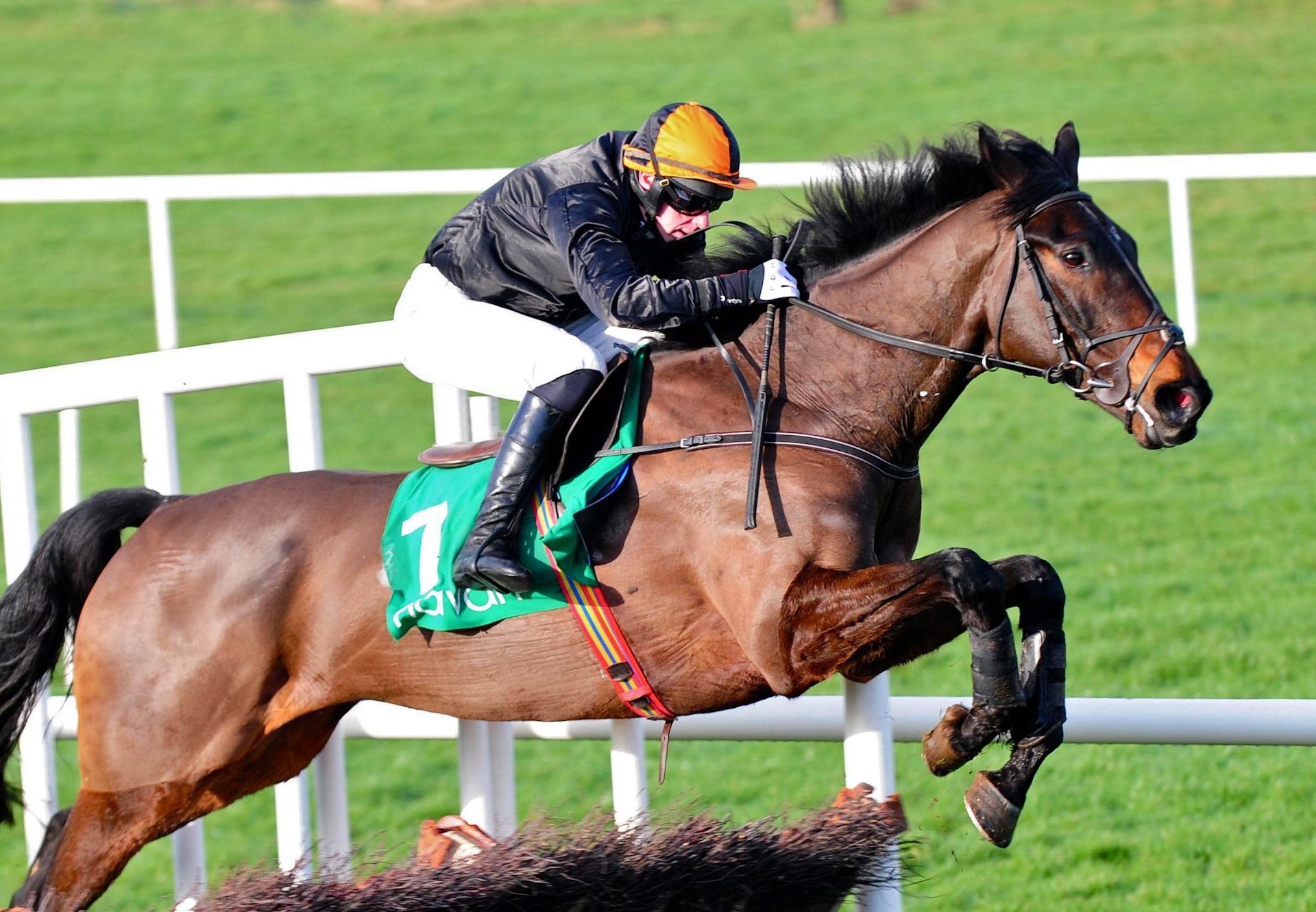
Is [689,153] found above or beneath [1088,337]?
above

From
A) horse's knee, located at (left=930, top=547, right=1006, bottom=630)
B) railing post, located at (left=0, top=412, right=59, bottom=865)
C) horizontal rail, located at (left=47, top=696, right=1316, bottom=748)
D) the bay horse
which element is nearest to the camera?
horse's knee, located at (left=930, top=547, right=1006, bottom=630)

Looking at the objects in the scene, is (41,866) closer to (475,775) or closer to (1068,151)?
(475,775)

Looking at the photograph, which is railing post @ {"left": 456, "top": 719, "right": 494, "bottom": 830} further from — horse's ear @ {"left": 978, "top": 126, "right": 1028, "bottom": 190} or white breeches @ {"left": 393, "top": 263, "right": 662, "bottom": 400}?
horse's ear @ {"left": 978, "top": 126, "right": 1028, "bottom": 190}

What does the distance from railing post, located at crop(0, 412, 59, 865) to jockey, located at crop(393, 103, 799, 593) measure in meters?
1.01

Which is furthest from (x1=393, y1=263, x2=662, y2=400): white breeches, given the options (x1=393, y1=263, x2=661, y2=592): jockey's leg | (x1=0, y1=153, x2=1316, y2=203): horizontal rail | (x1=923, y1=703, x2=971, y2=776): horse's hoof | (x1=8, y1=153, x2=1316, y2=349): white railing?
(x1=8, y1=153, x2=1316, y2=349): white railing

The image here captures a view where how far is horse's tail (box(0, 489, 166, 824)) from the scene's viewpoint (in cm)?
414

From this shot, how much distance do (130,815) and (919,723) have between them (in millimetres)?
1809

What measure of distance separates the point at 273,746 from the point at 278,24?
20786 millimetres

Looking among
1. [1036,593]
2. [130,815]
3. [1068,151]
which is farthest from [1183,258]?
[130,815]

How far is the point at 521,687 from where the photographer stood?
12.6 feet

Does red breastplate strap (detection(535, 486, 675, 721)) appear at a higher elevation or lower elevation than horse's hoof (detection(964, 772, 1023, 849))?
higher

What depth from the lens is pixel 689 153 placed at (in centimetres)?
365

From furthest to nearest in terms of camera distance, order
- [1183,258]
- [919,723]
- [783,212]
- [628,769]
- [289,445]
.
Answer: [783,212] → [1183,258] → [289,445] → [628,769] → [919,723]

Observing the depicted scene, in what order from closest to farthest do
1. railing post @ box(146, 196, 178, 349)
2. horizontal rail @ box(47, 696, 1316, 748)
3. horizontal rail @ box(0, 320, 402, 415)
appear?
1. horizontal rail @ box(47, 696, 1316, 748)
2. horizontal rail @ box(0, 320, 402, 415)
3. railing post @ box(146, 196, 178, 349)
